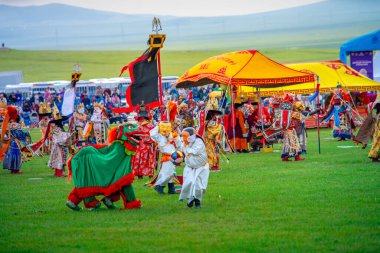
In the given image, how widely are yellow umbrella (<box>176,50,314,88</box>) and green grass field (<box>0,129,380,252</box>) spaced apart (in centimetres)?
618

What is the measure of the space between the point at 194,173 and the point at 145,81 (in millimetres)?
3300

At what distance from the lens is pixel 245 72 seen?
2631cm

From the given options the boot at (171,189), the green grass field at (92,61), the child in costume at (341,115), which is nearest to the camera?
the boot at (171,189)

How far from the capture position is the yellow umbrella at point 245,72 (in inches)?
1022

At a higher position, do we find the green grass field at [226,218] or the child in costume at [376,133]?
the child in costume at [376,133]

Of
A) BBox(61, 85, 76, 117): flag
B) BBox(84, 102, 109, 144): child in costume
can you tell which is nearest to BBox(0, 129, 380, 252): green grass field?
BBox(61, 85, 76, 117): flag

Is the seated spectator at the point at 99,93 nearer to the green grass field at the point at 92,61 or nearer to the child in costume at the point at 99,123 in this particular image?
the child in costume at the point at 99,123

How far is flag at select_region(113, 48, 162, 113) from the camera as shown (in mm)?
16953

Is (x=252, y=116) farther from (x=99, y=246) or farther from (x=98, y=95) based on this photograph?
(x=98, y=95)

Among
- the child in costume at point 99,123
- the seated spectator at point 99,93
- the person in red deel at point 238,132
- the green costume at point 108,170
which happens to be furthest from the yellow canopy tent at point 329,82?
the seated spectator at point 99,93

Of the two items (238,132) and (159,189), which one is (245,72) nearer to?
(238,132)

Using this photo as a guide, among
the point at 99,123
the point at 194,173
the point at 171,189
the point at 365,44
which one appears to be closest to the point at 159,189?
the point at 171,189

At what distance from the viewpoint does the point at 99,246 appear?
1138 centimetres

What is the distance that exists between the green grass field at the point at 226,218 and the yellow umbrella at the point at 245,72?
6.18 m
